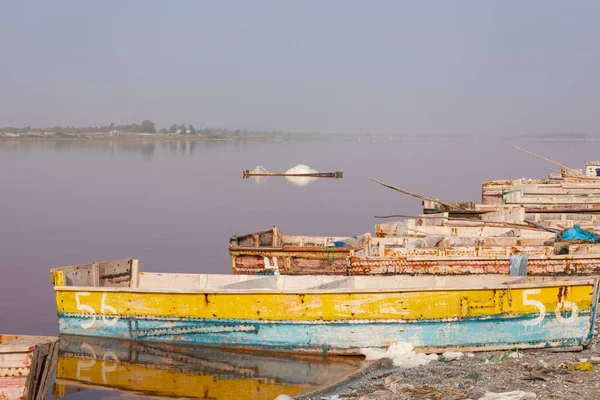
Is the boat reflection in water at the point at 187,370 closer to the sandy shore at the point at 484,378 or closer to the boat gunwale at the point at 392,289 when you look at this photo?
the sandy shore at the point at 484,378

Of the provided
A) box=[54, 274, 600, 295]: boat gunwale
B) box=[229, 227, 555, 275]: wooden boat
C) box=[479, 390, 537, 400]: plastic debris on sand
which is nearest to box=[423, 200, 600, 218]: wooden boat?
box=[229, 227, 555, 275]: wooden boat

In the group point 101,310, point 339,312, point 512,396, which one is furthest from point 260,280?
point 512,396

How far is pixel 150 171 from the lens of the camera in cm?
8381

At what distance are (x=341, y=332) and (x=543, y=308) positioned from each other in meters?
3.66

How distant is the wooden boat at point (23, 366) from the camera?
10.1 metres

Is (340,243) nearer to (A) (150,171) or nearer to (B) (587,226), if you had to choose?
(B) (587,226)

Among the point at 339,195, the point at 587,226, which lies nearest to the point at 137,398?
the point at 587,226

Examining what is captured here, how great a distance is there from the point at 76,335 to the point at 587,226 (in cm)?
1441

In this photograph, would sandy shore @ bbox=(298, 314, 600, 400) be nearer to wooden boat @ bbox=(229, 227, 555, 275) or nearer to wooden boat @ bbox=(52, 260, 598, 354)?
wooden boat @ bbox=(52, 260, 598, 354)

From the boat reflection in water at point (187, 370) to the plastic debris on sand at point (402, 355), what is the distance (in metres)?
0.33

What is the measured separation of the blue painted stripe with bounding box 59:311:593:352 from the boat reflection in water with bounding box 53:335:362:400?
0.22m

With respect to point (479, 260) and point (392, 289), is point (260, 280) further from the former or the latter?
point (479, 260)

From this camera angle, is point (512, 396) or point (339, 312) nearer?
point (512, 396)

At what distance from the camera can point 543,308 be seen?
1341 cm
